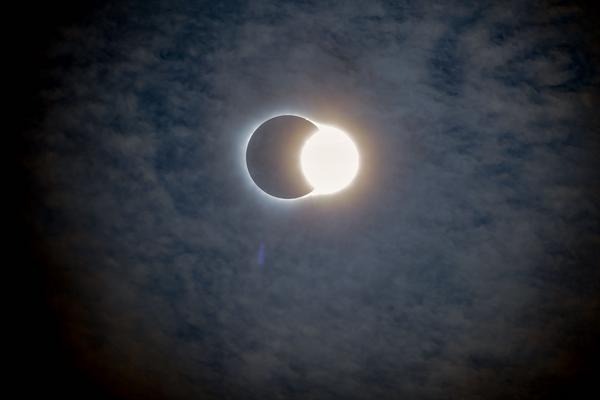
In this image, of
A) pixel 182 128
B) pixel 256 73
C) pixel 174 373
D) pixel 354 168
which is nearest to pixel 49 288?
pixel 174 373

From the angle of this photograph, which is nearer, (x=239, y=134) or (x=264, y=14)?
(x=264, y=14)

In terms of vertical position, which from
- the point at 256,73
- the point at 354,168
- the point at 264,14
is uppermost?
the point at 264,14

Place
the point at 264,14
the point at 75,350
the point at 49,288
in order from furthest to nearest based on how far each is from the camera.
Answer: the point at 75,350, the point at 49,288, the point at 264,14

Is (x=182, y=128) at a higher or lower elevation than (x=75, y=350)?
higher

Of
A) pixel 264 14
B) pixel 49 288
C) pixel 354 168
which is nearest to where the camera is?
pixel 264 14

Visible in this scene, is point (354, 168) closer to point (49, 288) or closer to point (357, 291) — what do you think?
point (357, 291)

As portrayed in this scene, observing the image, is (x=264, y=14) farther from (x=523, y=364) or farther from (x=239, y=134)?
(x=523, y=364)

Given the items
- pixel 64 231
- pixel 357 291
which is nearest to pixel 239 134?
pixel 357 291
